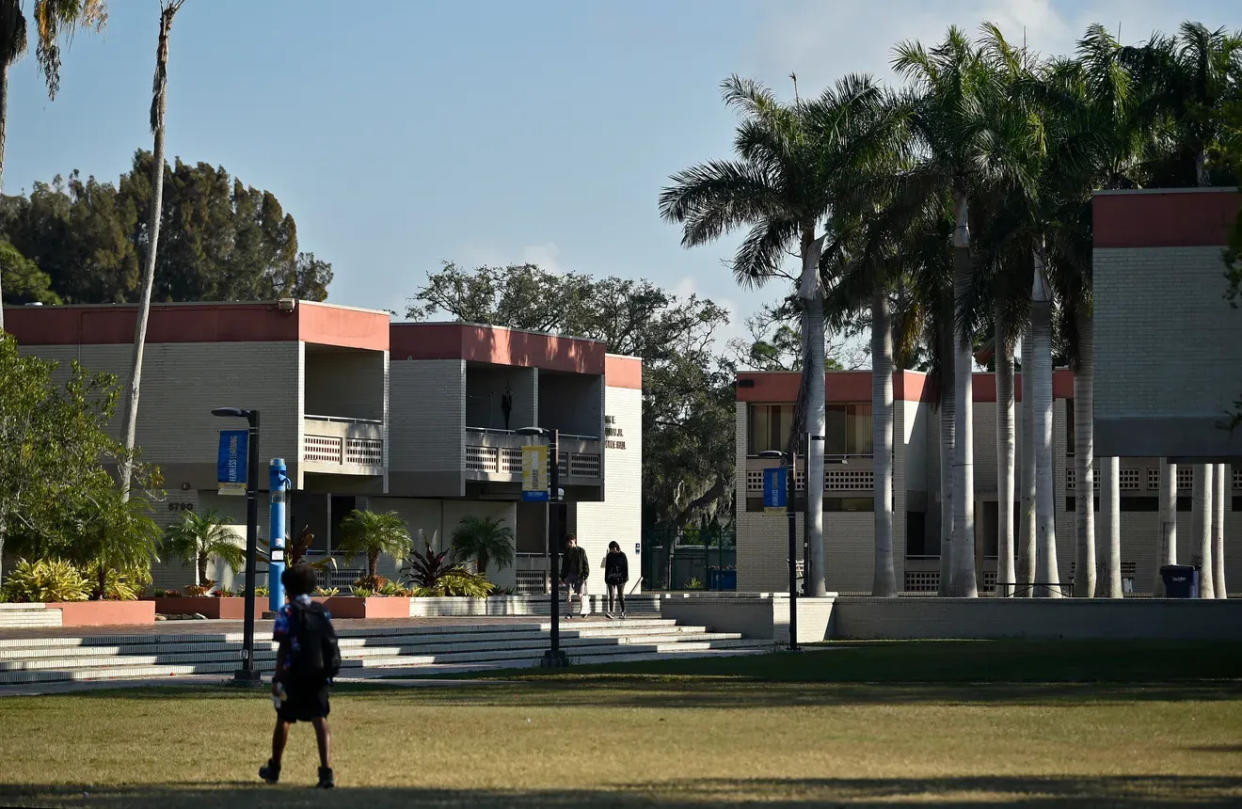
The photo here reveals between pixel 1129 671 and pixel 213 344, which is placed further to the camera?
pixel 213 344

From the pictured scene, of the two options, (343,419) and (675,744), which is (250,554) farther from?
(343,419)

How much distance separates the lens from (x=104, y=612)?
34969 millimetres

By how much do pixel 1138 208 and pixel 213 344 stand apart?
2306 cm

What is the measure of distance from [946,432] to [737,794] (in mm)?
33387

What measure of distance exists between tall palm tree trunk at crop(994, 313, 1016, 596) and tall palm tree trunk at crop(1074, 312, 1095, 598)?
1.89 metres

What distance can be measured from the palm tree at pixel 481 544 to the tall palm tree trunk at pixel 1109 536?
1443cm

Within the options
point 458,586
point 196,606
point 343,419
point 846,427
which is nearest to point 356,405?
point 343,419

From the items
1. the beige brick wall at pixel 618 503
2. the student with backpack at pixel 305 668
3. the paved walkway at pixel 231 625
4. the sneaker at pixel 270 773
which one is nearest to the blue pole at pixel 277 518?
the paved walkway at pixel 231 625

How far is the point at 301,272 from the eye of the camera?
314 feet

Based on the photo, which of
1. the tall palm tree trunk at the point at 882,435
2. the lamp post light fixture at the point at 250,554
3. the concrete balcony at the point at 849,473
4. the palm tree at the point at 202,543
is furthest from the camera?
the concrete balcony at the point at 849,473

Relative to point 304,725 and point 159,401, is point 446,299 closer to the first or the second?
point 159,401

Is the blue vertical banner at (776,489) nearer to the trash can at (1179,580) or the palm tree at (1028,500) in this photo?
the palm tree at (1028,500)

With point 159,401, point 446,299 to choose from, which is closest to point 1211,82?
point 159,401

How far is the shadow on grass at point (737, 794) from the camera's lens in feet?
39.6
